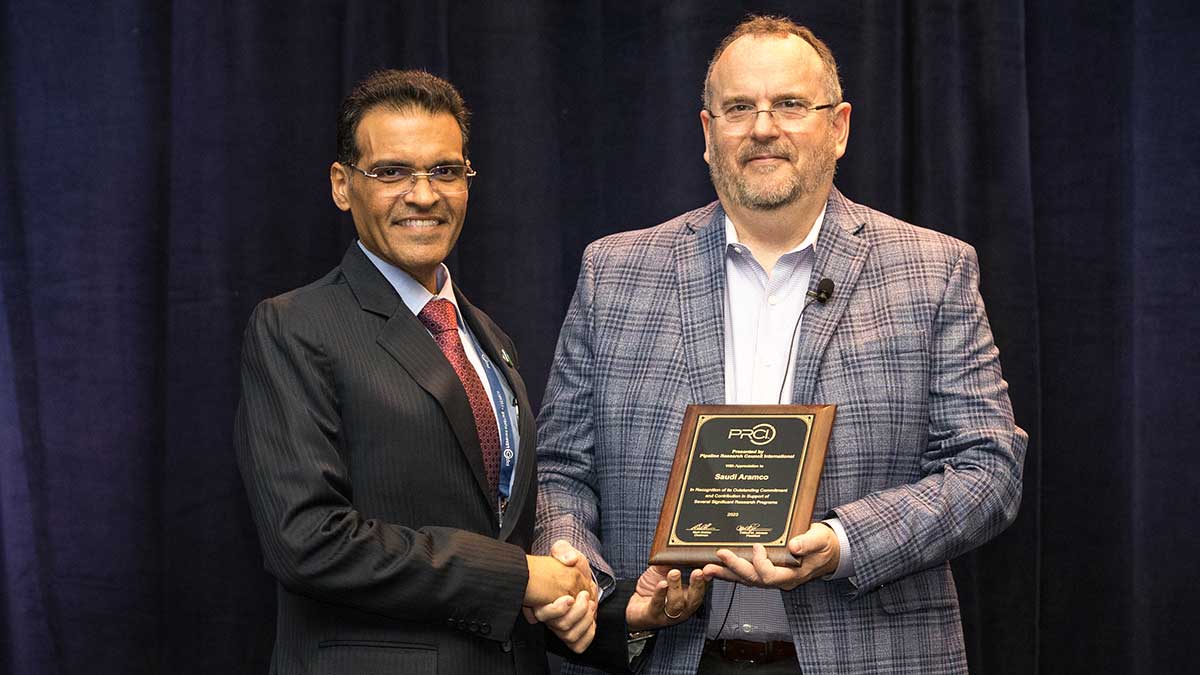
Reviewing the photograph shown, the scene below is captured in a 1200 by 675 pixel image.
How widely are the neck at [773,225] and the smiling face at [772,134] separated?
0.04 feet

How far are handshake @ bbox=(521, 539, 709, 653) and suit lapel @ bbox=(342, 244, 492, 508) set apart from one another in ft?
0.56

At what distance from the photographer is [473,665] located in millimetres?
2180

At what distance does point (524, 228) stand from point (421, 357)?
49.2 inches

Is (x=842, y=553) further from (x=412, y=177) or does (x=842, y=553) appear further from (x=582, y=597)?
(x=412, y=177)

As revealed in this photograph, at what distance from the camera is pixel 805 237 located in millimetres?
2592

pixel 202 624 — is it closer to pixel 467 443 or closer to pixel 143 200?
pixel 143 200

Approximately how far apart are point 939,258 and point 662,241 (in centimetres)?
55

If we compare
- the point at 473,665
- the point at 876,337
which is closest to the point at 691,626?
the point at 473,665

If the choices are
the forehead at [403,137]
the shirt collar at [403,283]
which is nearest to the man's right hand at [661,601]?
the shirt collar at [403,283]

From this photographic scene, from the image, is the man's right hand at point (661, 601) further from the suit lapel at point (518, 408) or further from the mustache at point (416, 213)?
the mustache at point (416, 213)

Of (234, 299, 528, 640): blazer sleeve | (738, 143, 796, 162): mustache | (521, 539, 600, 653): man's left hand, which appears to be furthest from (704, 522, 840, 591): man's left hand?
(738, 143, 796, 162): mustache

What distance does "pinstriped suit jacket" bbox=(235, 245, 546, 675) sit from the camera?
207 cm

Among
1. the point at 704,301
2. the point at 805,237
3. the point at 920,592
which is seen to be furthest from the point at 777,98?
the point at 920,592

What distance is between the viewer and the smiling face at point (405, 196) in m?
2.29
